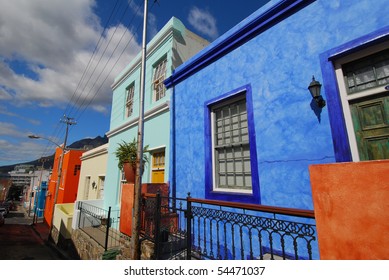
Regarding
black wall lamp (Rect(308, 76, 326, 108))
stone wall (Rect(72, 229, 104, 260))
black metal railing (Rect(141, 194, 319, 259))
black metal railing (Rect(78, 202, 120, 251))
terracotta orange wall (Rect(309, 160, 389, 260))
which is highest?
black wall lamp (Rect(308, 76, 326, 108))

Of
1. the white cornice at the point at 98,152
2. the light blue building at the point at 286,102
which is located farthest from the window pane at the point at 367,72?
the white cornice at the point at 98,152

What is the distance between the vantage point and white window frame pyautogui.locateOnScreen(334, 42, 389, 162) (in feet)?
9.90

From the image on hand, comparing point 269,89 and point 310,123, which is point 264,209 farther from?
point 269,89

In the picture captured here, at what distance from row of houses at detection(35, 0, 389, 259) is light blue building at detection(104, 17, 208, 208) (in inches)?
20.3

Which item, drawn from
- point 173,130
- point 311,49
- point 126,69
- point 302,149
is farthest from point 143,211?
point 126,69

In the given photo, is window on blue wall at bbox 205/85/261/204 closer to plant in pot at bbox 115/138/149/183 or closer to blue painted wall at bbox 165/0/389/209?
blue painted wall at bbox 165/0/389/209

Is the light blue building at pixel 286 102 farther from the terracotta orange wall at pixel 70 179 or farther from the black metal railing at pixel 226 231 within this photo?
the terracotta orange wall at pixel 70 179

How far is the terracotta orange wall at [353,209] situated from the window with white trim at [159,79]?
715 centimetres

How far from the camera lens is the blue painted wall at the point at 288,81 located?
3.26m

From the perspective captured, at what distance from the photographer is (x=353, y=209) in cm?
171

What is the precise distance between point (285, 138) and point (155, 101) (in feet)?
19.7

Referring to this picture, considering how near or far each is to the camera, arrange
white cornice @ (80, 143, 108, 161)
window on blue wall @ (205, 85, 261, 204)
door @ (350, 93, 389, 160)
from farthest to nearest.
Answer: white cornice @ (80, 143, 108, 161) < window on blue wall @ (205, 85, 261, 204) < door @ (350, 93, 389, 160)

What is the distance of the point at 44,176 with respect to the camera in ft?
151

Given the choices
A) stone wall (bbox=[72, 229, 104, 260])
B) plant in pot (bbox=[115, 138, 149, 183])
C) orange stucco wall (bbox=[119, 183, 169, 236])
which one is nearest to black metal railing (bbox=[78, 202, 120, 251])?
stone wall (bbox=[72, 229, 104, 260])
